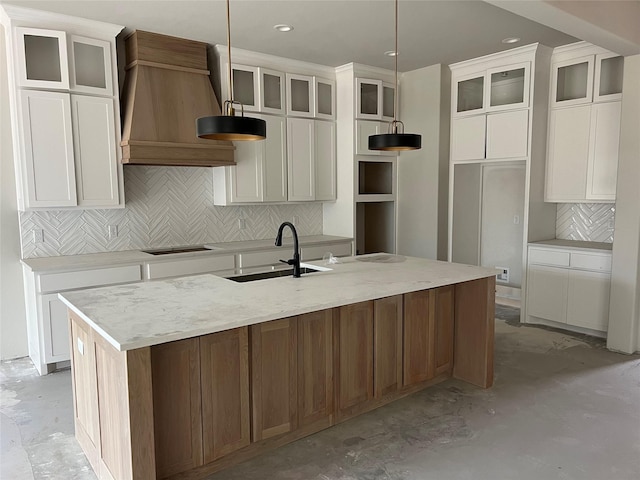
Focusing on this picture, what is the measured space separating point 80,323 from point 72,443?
2.55ft

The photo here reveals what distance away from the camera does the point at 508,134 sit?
487cm

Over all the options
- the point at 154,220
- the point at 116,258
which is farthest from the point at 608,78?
the point at 116,258

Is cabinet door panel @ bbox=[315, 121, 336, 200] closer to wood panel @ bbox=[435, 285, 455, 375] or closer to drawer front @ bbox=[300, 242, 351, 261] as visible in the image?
drawer front @ bbox=[300, 242, 351, 261]

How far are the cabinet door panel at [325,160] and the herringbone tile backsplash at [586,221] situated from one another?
97.9 inches

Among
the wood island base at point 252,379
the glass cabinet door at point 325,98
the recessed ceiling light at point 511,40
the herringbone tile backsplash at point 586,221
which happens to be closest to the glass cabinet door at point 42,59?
the wood island base at point 252,379

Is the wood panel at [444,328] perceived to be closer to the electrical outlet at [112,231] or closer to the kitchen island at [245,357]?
the kitchen island at [245,357]

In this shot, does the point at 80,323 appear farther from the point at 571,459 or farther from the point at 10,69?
the point at 571,459

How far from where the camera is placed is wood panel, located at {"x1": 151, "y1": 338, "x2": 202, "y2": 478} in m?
2.13

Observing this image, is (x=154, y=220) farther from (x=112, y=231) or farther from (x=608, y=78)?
(x=608, y=78)

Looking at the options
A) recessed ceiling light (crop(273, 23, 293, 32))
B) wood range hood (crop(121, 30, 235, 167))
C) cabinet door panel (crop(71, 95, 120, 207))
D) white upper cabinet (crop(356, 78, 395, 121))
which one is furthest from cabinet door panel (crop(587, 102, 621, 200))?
cabinet door panel (crop(71, 95, 120, 207))

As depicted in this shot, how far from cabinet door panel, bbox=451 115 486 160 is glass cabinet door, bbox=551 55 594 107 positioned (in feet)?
2.39

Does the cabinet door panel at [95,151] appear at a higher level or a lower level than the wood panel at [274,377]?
higher

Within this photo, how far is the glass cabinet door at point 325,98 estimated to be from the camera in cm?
527

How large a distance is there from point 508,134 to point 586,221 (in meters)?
1.21
